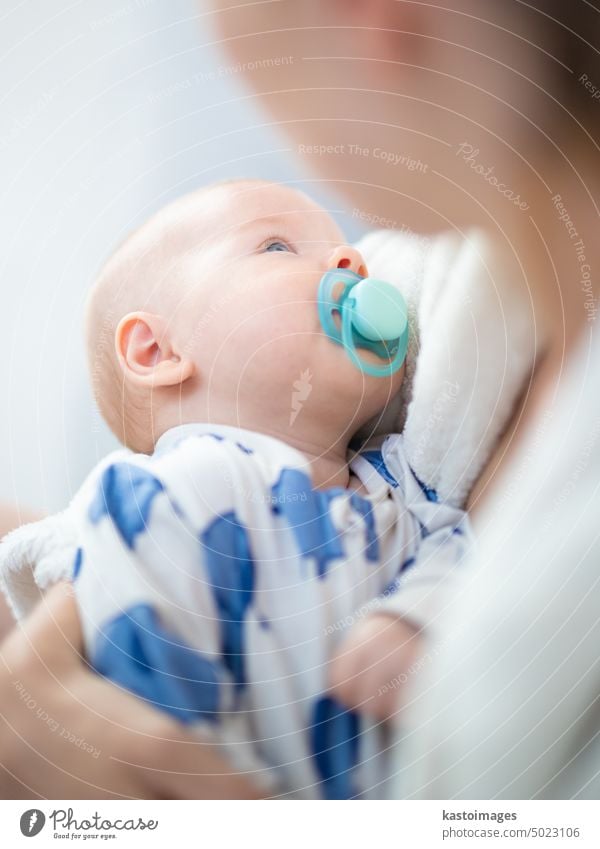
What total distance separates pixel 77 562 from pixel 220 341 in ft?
0.54

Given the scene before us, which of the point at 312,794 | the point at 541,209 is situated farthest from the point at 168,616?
the point at 541,209

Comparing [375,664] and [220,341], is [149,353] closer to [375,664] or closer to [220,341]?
[220,341]

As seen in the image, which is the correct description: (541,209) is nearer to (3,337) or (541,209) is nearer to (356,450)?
(356,450)

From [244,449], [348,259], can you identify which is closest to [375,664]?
[244,449]

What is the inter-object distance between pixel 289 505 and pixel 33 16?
387 mm

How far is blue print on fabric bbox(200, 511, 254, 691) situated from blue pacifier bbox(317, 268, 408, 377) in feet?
0.44

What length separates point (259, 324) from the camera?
22.7 inches

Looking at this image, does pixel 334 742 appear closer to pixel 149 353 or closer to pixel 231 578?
pixel 231 578

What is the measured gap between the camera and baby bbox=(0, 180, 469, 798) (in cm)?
55

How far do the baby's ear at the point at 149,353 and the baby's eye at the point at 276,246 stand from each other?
8cm

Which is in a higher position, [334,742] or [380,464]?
[380,464]
